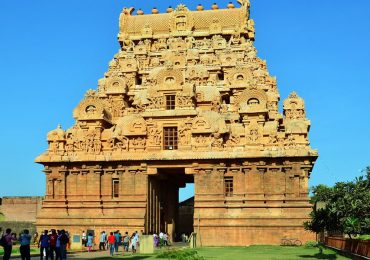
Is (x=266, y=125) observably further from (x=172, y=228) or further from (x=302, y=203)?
(x=172, y=228)

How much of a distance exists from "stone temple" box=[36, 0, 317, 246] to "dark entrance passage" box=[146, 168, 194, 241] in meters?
0.14

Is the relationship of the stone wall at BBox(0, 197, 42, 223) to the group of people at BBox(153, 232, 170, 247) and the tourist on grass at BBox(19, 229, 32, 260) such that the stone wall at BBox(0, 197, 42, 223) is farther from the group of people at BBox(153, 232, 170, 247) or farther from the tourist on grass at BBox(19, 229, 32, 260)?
the tourist on grass at BBox(19, 229, 32, 260)

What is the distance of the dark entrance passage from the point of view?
48.8 m

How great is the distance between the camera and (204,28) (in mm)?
64750

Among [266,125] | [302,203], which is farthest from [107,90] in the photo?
[302,203]

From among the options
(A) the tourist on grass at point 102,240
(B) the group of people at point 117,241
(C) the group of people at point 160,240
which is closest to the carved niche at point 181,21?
(C) the group of people at point 160,240

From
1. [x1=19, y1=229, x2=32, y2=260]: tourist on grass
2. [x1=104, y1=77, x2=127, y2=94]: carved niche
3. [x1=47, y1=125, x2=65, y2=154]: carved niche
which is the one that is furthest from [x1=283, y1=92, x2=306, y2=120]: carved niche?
[x1=19, y1=229, x2=32, y2=260]: tourist on grass

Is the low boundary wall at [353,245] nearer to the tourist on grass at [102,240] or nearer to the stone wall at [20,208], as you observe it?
the tourist on grass at [102,240]

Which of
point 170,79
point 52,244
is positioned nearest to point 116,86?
point 170,79

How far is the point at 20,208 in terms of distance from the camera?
65.6 meters

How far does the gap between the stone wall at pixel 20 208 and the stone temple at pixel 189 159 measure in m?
17.1

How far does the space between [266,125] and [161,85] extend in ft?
30.2

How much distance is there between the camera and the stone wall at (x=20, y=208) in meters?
64.9

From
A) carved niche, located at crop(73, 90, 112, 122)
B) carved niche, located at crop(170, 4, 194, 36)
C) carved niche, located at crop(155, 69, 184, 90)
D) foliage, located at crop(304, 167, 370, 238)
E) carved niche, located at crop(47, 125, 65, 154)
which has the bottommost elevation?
foliage, located at crop(304, 167, 370, 238)
